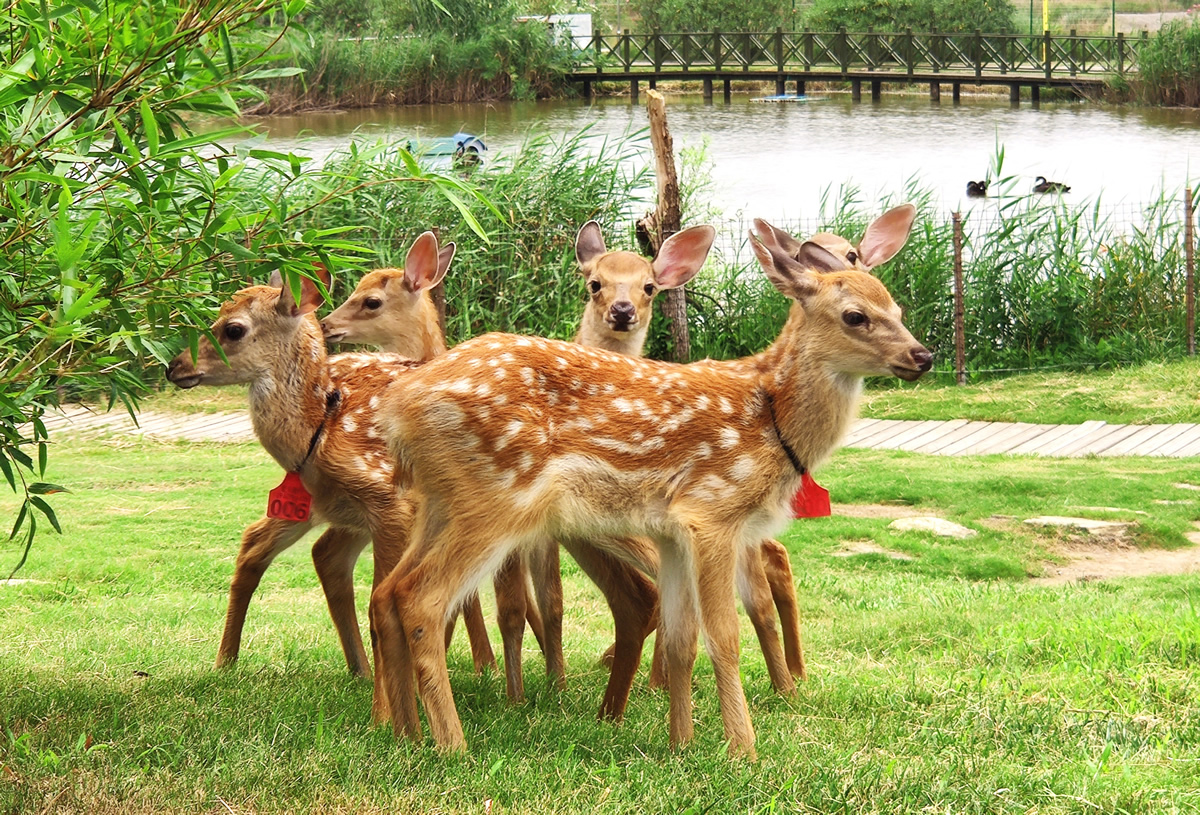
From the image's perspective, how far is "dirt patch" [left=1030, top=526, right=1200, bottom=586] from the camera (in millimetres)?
7949

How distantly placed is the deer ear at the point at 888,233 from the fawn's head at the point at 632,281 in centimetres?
81

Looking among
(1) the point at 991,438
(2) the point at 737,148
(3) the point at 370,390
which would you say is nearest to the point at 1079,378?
(1) the point at 991,438

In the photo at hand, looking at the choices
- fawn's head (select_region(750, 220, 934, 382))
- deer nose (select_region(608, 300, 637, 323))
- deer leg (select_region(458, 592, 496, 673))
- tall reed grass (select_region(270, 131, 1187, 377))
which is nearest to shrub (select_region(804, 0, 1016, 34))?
tall reed grass (select_region(270, 131, 1187, 377))

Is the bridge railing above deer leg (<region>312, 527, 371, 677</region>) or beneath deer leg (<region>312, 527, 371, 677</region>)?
above

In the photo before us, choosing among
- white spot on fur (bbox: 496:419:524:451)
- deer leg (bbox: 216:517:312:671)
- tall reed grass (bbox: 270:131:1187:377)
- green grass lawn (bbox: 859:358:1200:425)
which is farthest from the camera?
tall reed grass (bbox: 270:131:1187:377)

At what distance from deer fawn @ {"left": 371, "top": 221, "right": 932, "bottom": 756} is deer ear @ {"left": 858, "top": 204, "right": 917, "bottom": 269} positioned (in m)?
1.98

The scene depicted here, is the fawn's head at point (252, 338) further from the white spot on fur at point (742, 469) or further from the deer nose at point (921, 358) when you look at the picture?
the deer nose at point (921, 358)

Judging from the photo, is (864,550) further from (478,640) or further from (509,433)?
(509,433)

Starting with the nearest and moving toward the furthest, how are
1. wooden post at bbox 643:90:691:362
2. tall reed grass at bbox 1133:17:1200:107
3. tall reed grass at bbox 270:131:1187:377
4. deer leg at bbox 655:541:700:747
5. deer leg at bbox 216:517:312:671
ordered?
deer leg at bbox 655:541:700:747, deer leg at bbox 216:517:312:671, wooden post at bbox 643:90:691:362, tall reed grass at bbox 270:131:1187:377, tall reed grass at bbox 1133:17:1200:107

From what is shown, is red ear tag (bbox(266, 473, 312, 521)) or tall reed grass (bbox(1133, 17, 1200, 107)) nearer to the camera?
red ear tag (bbox(266, 473, 312, 521))

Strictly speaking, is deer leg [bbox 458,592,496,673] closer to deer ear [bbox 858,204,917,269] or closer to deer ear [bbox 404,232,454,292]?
deer ear [bbox 404,232,454,292]

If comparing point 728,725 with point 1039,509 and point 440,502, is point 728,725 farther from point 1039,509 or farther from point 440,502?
point 1039,509

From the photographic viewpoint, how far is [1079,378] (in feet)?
42.9

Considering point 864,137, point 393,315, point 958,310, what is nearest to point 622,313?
point 393,315
